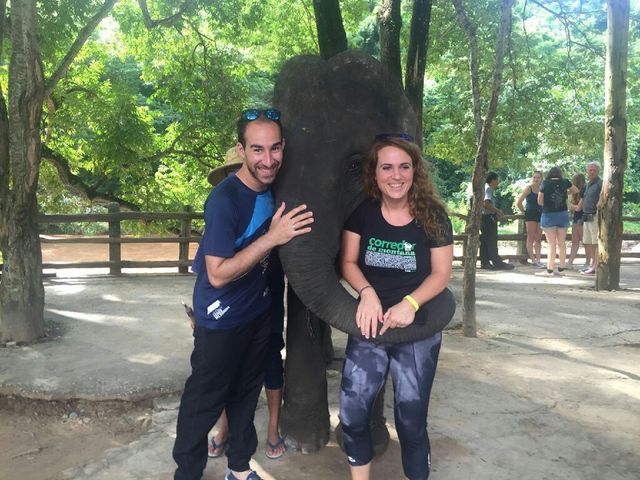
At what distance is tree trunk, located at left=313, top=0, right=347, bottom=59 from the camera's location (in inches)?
171

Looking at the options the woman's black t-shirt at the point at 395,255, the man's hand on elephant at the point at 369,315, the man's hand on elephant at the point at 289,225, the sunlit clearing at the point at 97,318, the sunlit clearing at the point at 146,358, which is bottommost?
the sunlit clearing at the point at 146,358

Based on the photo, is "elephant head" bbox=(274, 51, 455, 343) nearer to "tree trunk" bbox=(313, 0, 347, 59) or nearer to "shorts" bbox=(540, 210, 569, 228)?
"tree trunk" bbox=(313, 0, 347, 59)

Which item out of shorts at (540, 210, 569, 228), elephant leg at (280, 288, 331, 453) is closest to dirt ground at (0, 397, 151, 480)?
elephant leg at (280, 288, 331, 453)

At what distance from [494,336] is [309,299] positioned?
12.5 feet

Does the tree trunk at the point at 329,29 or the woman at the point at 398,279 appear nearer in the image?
the woman at the point at 398,279

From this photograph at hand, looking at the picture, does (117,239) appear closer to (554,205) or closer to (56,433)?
(56,433)

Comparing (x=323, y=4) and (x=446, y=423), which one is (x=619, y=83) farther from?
(x=446, y=423)

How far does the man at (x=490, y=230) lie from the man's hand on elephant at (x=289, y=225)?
26.3 feet

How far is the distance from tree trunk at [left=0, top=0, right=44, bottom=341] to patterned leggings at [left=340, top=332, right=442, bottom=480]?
4031 mm

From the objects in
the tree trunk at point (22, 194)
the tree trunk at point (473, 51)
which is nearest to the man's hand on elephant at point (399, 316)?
the tree trunk at point (473, 51)

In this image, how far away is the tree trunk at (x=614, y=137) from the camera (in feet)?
27.0

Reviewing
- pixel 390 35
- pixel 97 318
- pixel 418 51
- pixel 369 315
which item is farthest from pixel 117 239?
pixel 369 315

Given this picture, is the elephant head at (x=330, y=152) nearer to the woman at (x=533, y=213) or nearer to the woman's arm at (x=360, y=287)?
the woman's arm at (x=360, y=287)

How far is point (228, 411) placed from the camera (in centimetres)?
294
